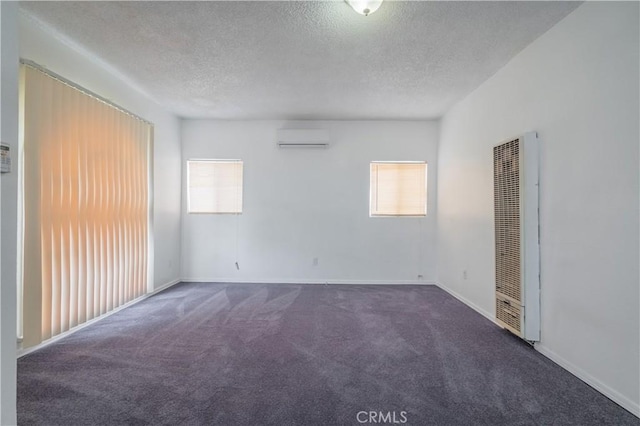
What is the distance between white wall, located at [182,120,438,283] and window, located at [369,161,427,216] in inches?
4.7

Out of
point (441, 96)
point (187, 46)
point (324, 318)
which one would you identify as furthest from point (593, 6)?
point (324, 318)

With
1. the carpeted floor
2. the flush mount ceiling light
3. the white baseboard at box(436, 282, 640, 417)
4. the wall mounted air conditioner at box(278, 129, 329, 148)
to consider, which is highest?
the flush mount ceiling light

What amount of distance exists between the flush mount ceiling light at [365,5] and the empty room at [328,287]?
0.6 inches

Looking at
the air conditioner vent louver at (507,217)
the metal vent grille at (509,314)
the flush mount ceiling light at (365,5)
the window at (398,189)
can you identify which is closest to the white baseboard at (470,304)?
the metal vent grille at (509,314)

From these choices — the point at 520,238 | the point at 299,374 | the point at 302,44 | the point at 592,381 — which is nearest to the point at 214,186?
the point at 302,44

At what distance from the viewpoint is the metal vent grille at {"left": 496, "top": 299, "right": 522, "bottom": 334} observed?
249cm

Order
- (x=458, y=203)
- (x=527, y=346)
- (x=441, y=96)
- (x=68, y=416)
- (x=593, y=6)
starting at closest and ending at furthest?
(x=68, y=416), (x=593, y=6), (x=527, y=346), (x=441, y=96), (x=458, y=203)

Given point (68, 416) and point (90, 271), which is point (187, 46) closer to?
point (90, 271)

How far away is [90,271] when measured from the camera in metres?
2.85

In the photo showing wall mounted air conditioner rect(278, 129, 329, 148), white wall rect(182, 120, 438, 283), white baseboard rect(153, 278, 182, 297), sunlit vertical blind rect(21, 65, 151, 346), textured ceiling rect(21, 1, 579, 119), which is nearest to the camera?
textured ceiling rect(21, 1, 579, 119)

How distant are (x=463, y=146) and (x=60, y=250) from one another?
4.73m

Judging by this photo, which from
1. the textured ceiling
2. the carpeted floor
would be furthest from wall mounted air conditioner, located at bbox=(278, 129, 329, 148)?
the carpeted floor

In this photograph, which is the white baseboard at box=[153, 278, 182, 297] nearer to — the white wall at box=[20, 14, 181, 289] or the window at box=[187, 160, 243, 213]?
the white wall at box=[20, 14, 181, 289]

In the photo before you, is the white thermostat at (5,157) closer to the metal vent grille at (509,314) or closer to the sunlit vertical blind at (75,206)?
the sunlit vertical blind at (75,206)
